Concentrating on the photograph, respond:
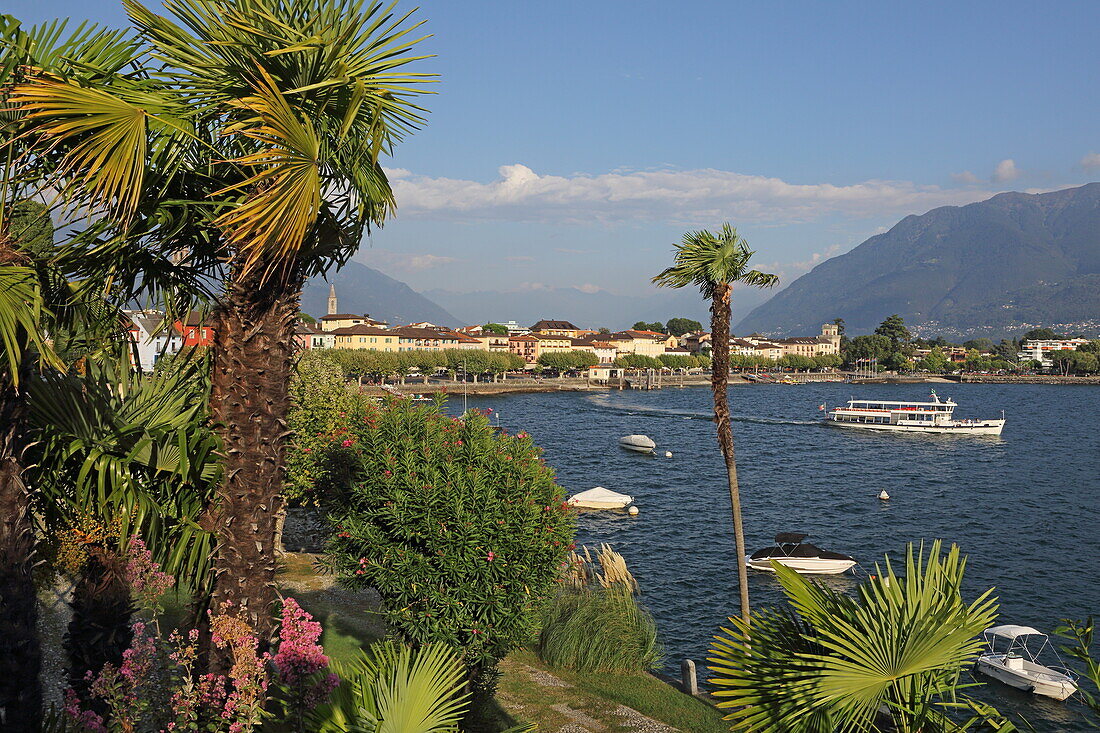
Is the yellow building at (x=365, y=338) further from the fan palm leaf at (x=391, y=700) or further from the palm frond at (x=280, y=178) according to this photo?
the palm frond at (x=280, y=178)

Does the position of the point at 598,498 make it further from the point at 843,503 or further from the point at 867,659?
the point at 867,659

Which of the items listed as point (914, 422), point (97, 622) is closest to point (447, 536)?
point (97, 622)

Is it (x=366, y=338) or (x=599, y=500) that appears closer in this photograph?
(x=599, y=500)

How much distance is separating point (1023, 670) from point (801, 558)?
11629 millimetres

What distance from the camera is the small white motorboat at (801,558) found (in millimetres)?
33312

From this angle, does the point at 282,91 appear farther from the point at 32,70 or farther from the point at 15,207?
the point at 15,207

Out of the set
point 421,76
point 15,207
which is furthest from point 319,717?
point 421,76

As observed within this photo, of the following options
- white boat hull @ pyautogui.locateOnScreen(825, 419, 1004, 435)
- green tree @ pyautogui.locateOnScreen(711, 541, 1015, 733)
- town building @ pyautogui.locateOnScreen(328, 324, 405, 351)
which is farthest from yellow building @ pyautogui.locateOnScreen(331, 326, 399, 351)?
green tree @ pyautogui.locateOnScreen(711, 541, 1015, 733)

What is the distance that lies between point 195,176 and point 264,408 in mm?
1655

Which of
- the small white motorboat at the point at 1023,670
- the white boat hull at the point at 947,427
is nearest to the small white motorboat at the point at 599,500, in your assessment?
the small white motorboat at the point at 1023,670

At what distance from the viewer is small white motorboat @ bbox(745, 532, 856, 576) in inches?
1312

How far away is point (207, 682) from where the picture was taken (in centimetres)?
501

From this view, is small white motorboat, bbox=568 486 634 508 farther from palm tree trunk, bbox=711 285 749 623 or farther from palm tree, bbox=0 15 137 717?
palm tree, bbox=0 15 137 717

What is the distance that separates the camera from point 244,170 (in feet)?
17.6
